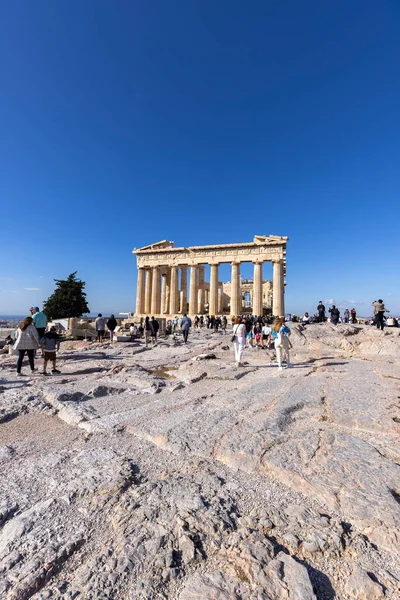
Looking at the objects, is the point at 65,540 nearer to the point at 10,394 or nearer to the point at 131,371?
the point at 10,394

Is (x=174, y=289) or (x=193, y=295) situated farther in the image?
(x=174, y=289)

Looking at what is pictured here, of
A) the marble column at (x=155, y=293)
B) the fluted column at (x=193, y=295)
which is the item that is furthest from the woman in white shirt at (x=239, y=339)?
the marble column at (x=155, y=293)

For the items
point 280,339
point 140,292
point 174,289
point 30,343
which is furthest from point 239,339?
point 140,292

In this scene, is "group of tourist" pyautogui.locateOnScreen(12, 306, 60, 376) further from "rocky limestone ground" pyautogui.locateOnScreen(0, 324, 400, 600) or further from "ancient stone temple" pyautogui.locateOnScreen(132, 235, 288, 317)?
"ancient stone temple" pyautogui.locateOnScreen(132, 235, 288, 317)

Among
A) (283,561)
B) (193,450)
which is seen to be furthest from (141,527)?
(193,450)

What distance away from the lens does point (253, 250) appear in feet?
116

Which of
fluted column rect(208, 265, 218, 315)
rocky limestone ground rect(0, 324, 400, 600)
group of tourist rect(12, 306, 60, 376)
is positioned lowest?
rocky limestone ground rect(0, 324, 400, 600)

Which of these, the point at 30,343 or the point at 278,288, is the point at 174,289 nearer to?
the point at 278,288

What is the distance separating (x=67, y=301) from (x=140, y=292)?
10545 millimetres

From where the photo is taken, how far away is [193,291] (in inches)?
1484

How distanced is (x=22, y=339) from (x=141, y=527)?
7107 millimetres

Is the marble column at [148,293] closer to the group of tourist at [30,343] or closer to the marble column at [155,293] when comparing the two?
the marble column at [155,293]

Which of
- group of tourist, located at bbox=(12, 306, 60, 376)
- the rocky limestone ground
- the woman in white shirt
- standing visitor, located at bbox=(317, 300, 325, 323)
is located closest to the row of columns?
standing visitor, located at bbox=(317, 300, 325, 323)

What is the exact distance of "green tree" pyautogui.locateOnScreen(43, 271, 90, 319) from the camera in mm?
40969
